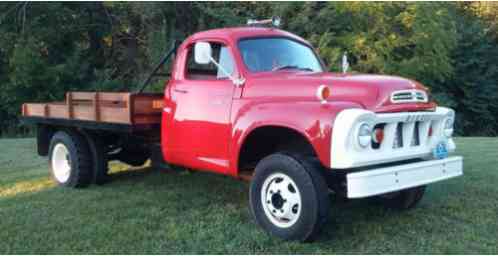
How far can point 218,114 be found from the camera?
16.4ft

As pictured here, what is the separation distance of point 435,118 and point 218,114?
2029 mm

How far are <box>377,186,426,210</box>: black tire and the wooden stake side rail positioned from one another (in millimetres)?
2797

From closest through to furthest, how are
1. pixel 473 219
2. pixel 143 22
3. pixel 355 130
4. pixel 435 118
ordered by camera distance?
pixel 355 130 → pixel 435 118 → pixel 473 219 → pixel 143 22

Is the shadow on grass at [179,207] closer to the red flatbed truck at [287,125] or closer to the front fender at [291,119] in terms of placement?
the red flatbed truck at [287,125]

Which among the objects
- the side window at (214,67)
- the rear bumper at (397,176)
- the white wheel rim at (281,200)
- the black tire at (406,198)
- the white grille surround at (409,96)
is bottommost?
the black tire at (406,198)

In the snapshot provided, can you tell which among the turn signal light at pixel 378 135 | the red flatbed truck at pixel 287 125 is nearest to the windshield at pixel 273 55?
the red flatbed truck at pixel 287 125

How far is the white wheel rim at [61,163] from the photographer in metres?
6.95

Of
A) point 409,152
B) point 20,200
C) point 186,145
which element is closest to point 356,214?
point 409,152

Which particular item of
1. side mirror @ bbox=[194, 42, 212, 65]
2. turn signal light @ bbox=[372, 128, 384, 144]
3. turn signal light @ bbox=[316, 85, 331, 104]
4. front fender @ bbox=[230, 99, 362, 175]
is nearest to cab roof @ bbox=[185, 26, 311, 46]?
side mirror @ bbox=[194, 42, 212, 65]

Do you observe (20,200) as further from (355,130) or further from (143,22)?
(143,22)

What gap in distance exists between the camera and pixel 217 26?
19.4 m

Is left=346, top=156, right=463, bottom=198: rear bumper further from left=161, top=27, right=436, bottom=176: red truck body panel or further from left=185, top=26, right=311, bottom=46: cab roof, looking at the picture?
left=185, top=26, right=311, bottom=46: cab roof

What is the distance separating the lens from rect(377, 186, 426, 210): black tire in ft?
17.1

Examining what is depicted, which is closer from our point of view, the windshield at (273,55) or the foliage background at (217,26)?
the windshield at (273,55)
